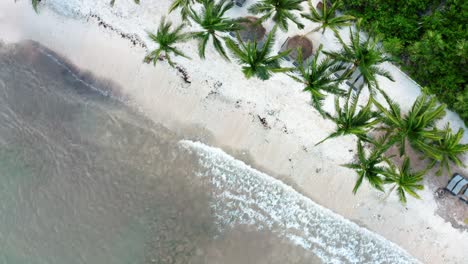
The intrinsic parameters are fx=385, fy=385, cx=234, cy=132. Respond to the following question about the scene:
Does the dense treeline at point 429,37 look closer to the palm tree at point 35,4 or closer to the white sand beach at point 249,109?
the white sand beach at point 249,109

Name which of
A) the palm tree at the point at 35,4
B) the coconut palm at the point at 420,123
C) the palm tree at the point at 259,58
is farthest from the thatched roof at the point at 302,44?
the palm tree at the point at 35,4

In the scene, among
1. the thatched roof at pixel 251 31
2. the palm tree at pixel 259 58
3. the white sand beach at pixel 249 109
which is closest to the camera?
the palm tree at pixel 259 58

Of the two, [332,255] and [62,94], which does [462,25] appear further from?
[62,94]

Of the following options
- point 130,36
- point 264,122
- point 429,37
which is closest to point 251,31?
point 264,122

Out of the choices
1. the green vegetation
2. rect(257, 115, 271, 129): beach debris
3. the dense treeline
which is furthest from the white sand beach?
the green vegetation

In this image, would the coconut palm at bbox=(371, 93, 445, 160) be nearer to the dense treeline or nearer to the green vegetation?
the green vegetation

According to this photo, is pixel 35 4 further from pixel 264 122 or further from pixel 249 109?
pixel 264 122

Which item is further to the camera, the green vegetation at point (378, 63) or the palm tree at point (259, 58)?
the palm tree at point (259, 58)

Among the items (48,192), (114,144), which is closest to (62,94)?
(114,144)
